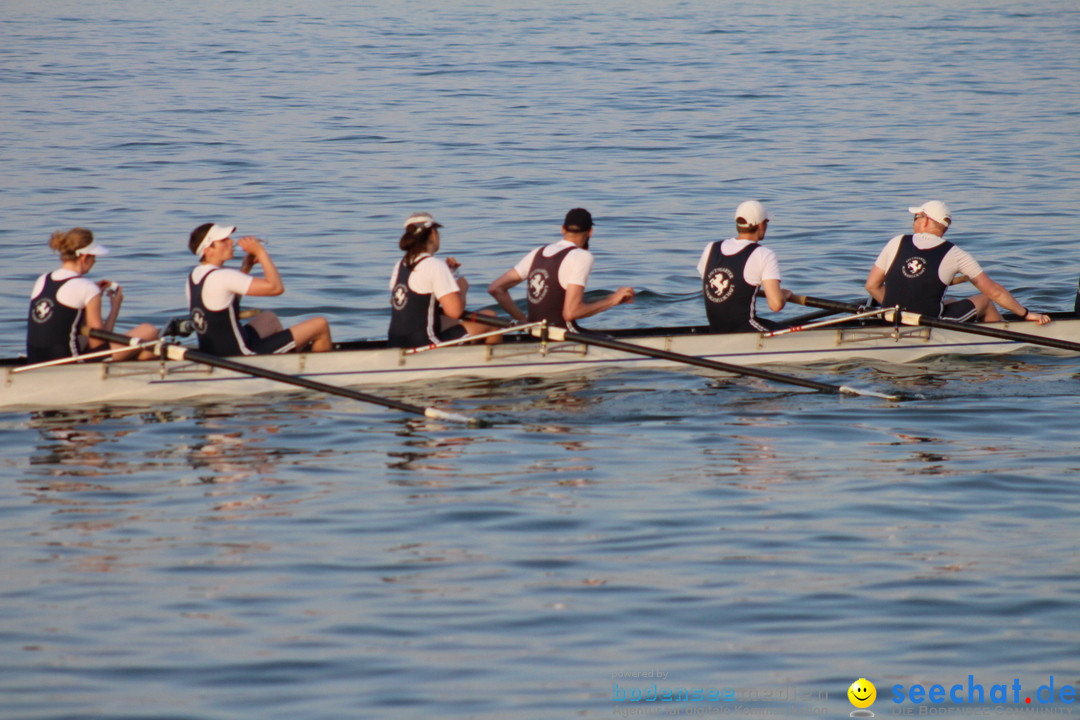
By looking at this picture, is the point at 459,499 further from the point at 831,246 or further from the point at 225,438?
the point at 831,246

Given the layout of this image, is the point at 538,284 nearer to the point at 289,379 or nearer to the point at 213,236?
the point at 289,379

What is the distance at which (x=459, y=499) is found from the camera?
9.14 meters

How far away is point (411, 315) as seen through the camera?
1138cm

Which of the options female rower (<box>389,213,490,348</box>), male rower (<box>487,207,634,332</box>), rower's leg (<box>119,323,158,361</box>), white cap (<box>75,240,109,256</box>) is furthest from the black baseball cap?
white cap (<box>75,240,109,256</box>)

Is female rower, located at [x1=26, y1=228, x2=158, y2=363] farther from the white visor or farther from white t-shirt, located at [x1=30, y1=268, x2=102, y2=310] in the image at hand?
the white visor

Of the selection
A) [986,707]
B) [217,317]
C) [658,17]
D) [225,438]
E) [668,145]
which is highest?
[658,17]

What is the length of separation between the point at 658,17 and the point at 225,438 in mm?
42180

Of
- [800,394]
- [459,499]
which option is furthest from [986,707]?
[800,394]

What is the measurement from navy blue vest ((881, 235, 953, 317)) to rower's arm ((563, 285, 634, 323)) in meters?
2.54

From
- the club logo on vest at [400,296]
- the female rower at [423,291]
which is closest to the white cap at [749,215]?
the female rower at [423,291]

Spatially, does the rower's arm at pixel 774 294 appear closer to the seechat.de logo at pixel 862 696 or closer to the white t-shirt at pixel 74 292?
the seechat.de logo at pixel 862 696

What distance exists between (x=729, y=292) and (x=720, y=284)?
10cm

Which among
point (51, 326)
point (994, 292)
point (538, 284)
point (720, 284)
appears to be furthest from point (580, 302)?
point (51, 326)

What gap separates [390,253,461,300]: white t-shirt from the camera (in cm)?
1112
